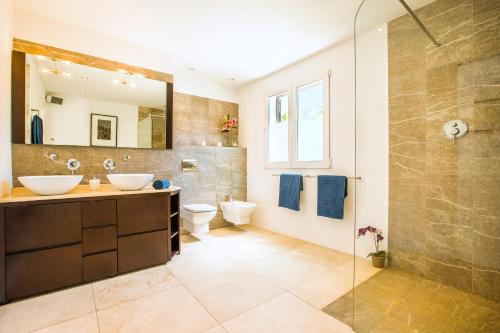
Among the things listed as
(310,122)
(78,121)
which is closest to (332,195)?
(310,122)

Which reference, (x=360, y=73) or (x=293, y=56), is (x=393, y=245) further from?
(x=293, y=56)

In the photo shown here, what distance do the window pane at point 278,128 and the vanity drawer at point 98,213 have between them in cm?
Answer: 233

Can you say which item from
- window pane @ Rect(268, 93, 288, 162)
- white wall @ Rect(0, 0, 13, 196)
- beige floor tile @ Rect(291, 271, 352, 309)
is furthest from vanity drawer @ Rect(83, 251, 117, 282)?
window pane @ Rect(268, 93, 288, 162)

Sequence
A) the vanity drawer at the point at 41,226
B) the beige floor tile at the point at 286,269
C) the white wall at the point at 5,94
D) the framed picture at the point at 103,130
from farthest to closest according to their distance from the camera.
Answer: the framed picture at the point at 103,130, the beige floor tile at the point at 286,269, the white wall at the point at 5,94, the vanity drawer at the point at 41,226

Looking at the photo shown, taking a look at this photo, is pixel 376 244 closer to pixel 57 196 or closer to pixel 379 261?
pixel 379 261

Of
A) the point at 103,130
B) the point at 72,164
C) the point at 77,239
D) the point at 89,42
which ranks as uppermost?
the point at 89,42

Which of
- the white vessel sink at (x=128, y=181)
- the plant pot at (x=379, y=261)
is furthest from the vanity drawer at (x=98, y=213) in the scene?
the plant pot at (x=379, y=261)

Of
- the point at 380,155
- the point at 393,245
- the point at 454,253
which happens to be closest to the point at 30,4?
the point at 380,155

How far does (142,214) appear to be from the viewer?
240 centimetres

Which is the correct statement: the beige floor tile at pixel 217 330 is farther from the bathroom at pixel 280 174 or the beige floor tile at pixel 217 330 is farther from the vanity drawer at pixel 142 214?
the vanity drawer at pixel 142 214

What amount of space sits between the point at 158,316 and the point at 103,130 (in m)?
2.06

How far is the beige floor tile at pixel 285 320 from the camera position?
1.52m

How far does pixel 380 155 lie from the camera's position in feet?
8.29

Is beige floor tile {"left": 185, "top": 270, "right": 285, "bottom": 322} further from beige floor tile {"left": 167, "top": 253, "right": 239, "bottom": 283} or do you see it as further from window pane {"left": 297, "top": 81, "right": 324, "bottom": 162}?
window pane {"left": 297, "top": 81, "right": 324, "bottom": 162}
